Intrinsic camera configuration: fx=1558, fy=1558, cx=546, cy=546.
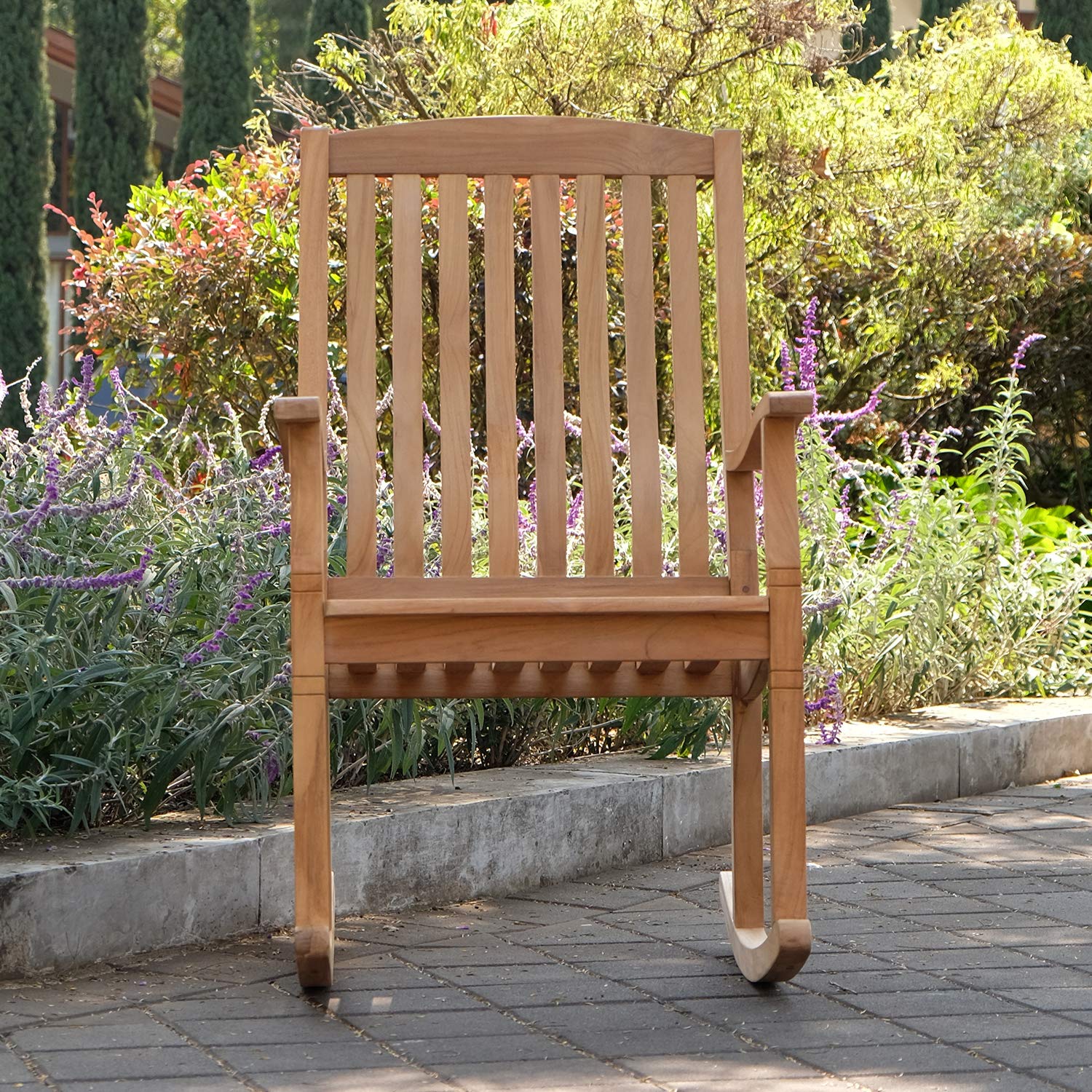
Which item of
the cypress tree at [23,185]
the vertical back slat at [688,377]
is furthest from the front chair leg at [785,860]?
the cypress tree at [23,185]

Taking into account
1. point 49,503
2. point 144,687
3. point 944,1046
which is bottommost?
point 944,1046

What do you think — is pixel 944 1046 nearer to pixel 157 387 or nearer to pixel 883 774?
pixel 883 774

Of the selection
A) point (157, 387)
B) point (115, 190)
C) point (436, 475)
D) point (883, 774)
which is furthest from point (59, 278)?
point (883, 774)

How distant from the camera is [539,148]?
Answer: 2609mm

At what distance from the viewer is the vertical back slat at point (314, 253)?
245 cm

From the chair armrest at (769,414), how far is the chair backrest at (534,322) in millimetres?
69

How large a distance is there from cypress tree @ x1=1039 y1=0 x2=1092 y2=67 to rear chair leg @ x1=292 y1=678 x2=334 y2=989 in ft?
48.1

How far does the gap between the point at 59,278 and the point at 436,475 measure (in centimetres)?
1498

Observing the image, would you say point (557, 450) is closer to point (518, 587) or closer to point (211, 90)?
Answer: point (518, 587)

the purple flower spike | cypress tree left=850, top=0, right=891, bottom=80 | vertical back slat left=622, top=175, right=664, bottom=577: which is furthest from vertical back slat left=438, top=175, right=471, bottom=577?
cypress tree left=850, top=0, right=891, bottom=80

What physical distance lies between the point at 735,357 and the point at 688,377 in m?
0.10

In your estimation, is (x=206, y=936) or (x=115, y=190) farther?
(x=115, y=190)

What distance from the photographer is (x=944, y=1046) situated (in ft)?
6.40

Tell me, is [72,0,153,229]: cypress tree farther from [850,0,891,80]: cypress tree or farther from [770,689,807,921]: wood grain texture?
[770,689,807,921]: wood grain texture
